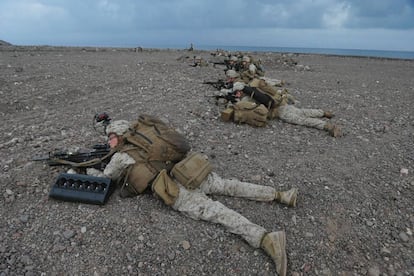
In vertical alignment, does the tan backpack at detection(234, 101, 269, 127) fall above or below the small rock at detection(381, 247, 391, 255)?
above

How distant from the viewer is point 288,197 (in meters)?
3.78

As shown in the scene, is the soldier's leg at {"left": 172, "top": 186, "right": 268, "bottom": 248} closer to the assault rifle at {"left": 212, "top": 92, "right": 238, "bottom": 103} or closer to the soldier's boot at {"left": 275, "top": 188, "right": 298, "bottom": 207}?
the soldier's boot at {"left": 275, "top": 188, "right": 298, "bottom": 207}

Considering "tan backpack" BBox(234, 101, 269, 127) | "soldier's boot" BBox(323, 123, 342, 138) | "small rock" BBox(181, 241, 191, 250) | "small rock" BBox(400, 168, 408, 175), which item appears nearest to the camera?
"small rock" BBox(181, 241, 191, 250)

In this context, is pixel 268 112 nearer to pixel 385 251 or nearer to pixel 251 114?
pixel 251 114

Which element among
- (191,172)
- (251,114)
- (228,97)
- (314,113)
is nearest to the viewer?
(191,172)

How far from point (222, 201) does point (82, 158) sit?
197 cm

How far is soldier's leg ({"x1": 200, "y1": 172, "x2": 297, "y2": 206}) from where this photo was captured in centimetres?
380

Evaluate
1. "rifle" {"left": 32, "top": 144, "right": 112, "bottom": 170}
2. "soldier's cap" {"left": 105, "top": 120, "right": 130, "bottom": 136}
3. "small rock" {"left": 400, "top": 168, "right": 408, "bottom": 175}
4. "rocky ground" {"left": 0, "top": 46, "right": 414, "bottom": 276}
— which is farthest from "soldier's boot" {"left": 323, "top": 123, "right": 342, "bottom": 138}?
"rifle" {"left": 32, "top": 144, "right": 112, "bottom": 170}

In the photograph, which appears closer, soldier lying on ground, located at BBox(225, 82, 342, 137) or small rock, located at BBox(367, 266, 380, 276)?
small rock, located at BBox(367, 266, 380, 276)

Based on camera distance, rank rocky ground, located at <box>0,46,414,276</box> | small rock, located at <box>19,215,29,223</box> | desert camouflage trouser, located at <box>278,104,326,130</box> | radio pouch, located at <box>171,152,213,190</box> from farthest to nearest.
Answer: desert camouflage trouser, located at <box>278,104,326,130</box> → radio pouch, located at <box>171,152,213,190</box> → small rock, located at <box>19,215,29,223</box> → rocky ground, located at <box>0,46,414,276</box>

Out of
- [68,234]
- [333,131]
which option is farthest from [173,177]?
[333,131]

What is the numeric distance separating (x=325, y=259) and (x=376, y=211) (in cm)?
122

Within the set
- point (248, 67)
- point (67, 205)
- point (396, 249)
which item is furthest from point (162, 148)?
point (248, 67)

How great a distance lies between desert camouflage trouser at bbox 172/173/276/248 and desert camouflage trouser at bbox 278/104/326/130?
10.6 ft
